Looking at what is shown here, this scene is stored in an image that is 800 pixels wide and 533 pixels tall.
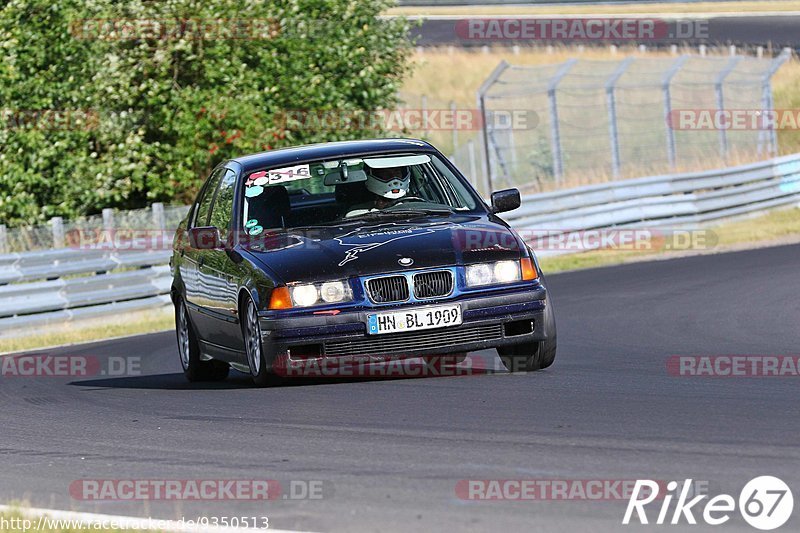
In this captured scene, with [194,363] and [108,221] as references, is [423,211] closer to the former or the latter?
[194,363]

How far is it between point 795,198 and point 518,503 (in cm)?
2191

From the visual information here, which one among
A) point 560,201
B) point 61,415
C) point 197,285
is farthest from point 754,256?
point 61,415

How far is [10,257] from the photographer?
18.4 metres

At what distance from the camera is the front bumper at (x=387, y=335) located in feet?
30.5

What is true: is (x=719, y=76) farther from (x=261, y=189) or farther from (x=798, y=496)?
(x=798, y=496)

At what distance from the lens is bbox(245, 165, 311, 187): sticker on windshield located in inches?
420

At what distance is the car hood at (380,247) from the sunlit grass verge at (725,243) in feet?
37.7

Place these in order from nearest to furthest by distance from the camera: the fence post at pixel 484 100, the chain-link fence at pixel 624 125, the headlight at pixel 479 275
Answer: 1. the headlight at pixel 479 275
2. the fence post at pixel 484 100
3. the chain-link fence at pixel 624 125

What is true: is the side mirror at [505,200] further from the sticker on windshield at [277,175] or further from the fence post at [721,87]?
the fence post at [721,87]

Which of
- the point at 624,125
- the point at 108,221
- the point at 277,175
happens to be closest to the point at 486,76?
the point at 624,125

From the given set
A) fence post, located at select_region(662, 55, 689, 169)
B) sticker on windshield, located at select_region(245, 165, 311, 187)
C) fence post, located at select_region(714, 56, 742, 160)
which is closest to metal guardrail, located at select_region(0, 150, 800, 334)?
fence post, located at select_region(662, 55, 689, 169)

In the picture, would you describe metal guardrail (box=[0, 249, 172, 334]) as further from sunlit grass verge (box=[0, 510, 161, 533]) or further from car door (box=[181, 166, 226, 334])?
sunlit grass verge (box=[0, 510, 161, 533])

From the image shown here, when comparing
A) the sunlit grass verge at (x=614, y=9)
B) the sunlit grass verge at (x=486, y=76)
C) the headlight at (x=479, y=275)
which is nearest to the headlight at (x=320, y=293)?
the headlight at (x=479, y=275)

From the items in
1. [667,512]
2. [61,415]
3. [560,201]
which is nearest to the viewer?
[667,512]
